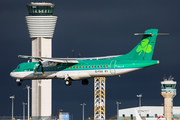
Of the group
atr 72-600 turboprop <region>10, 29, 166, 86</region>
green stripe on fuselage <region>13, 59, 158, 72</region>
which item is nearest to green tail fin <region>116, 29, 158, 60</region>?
atr 72-600 turboprop <region>10, 29, 166, 86</region>

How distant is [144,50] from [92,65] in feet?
31.0

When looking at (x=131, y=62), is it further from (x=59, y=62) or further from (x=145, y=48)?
(x=59, y=62)

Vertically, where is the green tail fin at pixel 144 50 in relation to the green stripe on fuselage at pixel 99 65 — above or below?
above

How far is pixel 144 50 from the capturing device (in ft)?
305

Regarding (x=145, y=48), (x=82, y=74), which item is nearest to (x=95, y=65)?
(x=82, y=74)

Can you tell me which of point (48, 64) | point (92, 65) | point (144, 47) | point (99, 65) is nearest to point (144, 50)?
point (144, 47)

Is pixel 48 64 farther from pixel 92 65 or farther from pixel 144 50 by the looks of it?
pixel 144 50

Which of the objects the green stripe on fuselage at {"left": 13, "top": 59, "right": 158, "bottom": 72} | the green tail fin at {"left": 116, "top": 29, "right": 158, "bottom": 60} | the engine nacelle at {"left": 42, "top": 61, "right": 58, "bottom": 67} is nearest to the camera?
the green stripe on fuselage at {"left": 13, "top": 59, "right": 158, "bottom": 72}

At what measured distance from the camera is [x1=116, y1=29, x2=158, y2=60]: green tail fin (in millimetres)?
92588

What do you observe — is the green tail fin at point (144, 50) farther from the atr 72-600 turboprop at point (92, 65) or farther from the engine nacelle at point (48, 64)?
the engine nacelle at point (48, 64)

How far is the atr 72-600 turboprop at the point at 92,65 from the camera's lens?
8988 centimetres

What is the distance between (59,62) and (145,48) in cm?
1555

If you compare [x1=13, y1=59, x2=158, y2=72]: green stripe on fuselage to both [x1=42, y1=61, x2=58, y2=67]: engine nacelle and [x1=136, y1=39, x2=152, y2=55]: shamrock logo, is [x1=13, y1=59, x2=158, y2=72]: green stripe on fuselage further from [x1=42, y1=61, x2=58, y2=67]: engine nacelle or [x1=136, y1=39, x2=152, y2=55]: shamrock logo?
[x1=136, y1=39, x2=152, y2=55]: shamrock logo

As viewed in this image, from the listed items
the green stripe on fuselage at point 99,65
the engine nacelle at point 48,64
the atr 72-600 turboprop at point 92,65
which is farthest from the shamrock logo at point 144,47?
the engine nacelle at point 48,64
